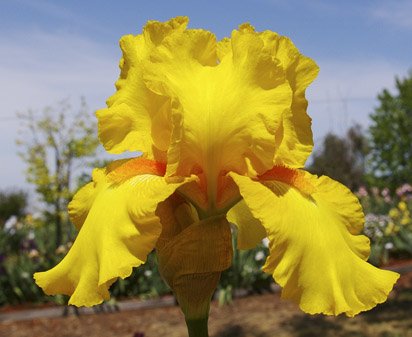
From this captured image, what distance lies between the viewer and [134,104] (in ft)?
4.01

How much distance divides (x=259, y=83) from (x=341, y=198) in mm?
279

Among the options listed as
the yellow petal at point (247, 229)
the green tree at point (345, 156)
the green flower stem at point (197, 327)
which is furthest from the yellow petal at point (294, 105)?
the green tree at point (345, 156)

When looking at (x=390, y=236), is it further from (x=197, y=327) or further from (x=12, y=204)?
(x=12, y=204)

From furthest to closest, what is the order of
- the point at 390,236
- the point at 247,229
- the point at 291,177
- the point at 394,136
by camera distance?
1. the point at 394,136
2. the point at 390,236
3. the point at 247,229
4. the point at 291,177

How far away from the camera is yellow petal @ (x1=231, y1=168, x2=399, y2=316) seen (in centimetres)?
100

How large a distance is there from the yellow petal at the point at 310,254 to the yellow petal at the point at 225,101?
0.25 feet

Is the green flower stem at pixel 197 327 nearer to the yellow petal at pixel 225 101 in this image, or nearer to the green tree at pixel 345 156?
the yellow petal at pixel 225 101

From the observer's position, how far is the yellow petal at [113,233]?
3.27 ft

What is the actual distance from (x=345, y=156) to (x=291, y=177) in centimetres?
2777

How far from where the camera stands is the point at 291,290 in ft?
Answer: 3.32

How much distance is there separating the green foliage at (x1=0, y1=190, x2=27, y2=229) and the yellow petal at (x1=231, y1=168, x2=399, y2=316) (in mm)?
24683

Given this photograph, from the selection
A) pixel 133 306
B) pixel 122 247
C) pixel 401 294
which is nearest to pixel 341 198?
pixel 122 247

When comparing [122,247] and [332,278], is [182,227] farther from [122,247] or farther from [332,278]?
[332,278]

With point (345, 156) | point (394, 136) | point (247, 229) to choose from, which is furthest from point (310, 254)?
point (345, 156)
